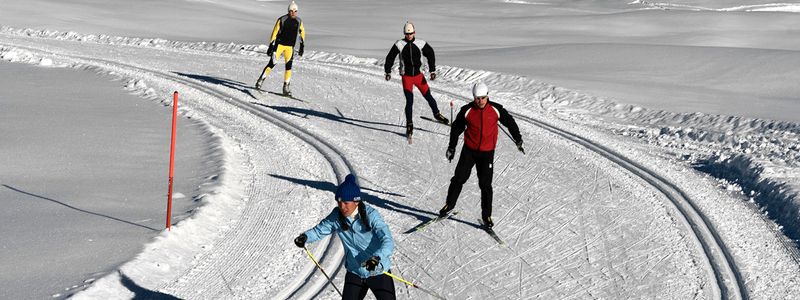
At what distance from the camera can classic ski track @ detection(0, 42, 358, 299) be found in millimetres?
9711

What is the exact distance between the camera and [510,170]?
14.9m

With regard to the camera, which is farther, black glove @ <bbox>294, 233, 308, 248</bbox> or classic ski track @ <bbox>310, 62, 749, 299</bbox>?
classic ski track @ <bbox>310, 62, 749, 299</bbox>

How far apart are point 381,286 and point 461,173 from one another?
4.63 metres

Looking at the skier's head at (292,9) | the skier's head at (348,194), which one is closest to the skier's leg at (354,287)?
the skier's head at (348,194)

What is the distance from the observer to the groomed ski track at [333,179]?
32.1 ft

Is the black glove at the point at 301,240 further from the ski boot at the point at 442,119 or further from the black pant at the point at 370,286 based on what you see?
the ski boot at the point at 442,119

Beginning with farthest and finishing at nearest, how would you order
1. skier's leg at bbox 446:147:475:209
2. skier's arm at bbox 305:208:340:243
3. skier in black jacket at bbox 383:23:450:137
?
skier in black jacket at bbox 383:23:450:137 → skier's leg at bbox 446:147:475:209 → skier's arm at bbox 305:208:340:243

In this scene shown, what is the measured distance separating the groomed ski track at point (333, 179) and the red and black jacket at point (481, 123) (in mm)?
1137

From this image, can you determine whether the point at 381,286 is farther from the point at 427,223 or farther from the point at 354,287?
the point at 427,223

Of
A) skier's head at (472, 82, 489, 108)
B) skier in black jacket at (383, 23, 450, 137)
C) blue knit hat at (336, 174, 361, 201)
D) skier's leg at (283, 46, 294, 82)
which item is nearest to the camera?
blue knit hat at (336, 174, 361, 201)

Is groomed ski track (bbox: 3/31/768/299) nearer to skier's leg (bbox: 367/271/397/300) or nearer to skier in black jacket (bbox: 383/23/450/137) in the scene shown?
skier in black jacket (bbox: 383/23/450/137)

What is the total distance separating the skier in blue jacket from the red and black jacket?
162 inches

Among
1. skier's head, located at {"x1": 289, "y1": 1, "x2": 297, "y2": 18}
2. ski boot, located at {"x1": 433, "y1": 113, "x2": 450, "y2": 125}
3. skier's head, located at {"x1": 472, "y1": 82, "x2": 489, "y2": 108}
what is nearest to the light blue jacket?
skier's head, located at {"x1": 472, "y1": 82, "x2": 489, "y2": 108}

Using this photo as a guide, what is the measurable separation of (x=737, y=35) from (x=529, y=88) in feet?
64.9
